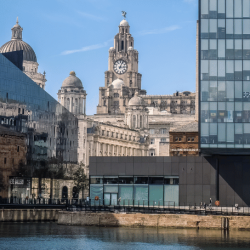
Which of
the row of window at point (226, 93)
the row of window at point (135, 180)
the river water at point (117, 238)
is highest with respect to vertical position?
the row of window at point (226, 93)

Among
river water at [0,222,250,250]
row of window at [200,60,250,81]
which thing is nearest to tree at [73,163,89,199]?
river water at [0,222,250,250]

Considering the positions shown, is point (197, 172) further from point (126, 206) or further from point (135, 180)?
point (126, 206)

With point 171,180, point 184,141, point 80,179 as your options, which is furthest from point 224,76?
point 80,179

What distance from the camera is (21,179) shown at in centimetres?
12594

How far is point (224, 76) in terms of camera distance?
333ft

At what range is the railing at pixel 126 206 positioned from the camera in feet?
312

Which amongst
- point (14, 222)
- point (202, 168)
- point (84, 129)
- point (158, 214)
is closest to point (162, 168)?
point (202, 168)

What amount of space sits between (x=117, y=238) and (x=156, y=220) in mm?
8633

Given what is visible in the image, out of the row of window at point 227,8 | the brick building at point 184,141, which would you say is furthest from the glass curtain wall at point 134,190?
the brick building at point 184,141

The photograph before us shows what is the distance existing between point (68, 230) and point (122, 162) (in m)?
20.4

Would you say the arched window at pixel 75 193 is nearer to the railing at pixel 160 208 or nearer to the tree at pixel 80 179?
the tree at pixel 80 179

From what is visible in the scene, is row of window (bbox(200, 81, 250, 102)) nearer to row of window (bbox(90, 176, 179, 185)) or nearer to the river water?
row of window (bbox(90, 176, 179, 185))

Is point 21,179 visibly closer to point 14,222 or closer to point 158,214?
point 14,222

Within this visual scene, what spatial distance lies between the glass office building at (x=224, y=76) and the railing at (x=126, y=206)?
Answer: 8.58 meters
